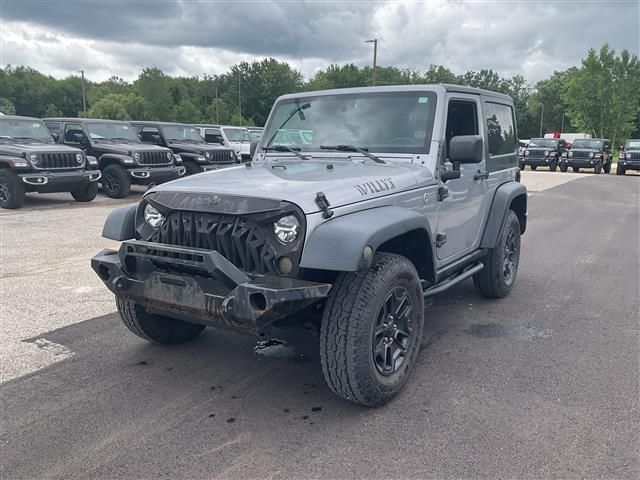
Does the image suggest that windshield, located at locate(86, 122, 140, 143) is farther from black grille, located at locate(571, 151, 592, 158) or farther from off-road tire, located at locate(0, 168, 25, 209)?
black grille, located at locate(571, 151, 592, 158)

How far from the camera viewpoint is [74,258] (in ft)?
23.7

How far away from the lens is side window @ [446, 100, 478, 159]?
443cm

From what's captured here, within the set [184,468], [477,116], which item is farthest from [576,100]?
[184,468]

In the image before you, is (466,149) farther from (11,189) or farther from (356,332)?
(11,189)

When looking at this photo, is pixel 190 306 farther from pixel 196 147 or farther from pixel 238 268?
pixel 196 147

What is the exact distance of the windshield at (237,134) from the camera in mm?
18766

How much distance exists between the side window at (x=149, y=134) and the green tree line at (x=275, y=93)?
32070 millimetres

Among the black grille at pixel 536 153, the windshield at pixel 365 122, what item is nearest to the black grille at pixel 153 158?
the windshield at pixel 365 122

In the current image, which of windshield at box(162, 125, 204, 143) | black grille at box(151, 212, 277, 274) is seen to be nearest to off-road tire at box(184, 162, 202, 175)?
windshield at box(162, 125, 204, 143)

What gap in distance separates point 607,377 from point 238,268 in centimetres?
263

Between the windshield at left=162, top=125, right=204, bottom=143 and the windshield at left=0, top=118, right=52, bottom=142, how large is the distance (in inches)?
156

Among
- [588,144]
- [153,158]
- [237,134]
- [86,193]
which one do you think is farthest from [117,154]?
[588,144]

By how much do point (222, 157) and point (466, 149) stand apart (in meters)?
12.9

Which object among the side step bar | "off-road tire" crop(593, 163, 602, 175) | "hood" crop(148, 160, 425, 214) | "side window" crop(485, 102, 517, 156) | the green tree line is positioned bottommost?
the side step bar
